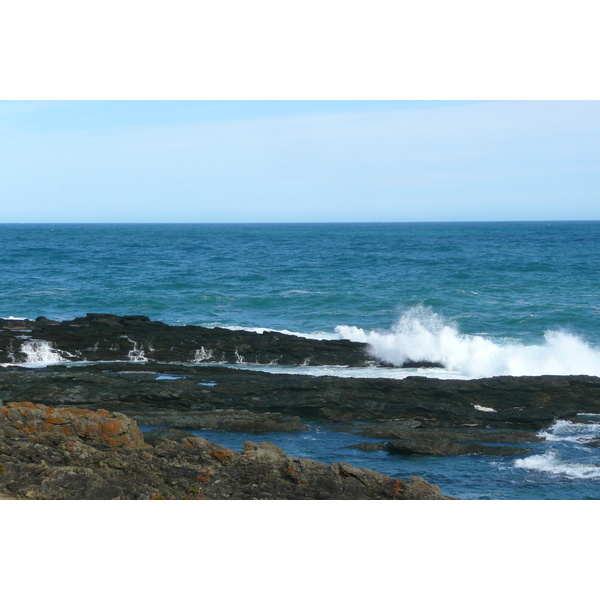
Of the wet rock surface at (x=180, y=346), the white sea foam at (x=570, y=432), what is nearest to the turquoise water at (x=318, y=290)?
the wet rock surface at (x=180, y=346)

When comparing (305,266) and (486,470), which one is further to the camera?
(305,266)

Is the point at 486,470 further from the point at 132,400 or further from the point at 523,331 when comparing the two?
the point at 523,331

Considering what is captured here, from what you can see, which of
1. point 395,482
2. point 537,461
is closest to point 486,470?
point 537,461

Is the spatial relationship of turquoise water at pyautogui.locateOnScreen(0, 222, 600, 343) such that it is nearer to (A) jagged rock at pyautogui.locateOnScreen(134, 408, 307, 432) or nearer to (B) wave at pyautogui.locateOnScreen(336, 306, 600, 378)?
(B) wave at pyautogui.locateOnScreen(336, 306, 600, 378)

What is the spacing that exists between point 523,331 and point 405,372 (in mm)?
9317

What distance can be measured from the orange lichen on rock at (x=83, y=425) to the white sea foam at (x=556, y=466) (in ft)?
21.2

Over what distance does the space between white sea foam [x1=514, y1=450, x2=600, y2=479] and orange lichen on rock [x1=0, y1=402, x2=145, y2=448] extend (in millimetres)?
6461

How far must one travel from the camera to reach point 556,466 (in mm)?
11297

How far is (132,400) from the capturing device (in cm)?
1471

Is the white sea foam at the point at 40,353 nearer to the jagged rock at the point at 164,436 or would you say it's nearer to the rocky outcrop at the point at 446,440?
the jagged rock at the point at 164,436

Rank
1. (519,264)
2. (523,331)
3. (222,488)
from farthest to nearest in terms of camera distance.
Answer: (519,264) → (523,331) → (222,488)

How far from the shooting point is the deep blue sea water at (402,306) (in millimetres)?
11547

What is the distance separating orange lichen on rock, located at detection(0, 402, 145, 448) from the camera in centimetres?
1009

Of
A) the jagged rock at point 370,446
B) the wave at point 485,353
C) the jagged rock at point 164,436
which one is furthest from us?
the wave at point 485,353
